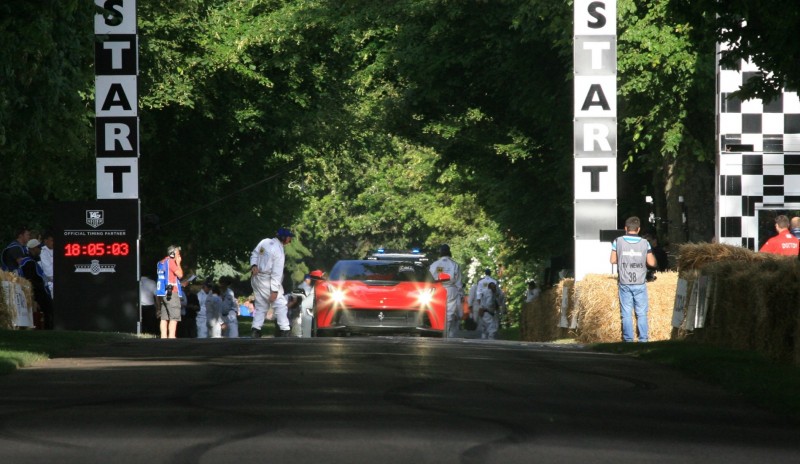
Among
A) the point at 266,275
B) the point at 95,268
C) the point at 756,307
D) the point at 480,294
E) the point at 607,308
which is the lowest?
the point at 480,294

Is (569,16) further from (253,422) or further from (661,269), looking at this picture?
(253,422)

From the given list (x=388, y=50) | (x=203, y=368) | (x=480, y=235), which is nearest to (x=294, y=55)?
(x=388, y=50)

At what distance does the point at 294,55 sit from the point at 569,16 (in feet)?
35.5

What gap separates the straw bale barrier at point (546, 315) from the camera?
94.5ft

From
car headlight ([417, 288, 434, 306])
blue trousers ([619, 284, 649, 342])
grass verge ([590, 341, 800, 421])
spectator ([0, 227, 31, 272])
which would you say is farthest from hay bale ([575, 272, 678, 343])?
spectator ([0, 227, 31, 272])

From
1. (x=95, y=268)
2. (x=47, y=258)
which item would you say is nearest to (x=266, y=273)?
(x=47, y=258)

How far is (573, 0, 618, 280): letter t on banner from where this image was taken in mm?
25750

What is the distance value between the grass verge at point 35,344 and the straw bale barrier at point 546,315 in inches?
364

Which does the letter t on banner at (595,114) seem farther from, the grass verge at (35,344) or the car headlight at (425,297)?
the grass verge at (35,344)

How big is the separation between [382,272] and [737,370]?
37.6 ft

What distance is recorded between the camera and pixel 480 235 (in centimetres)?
7744

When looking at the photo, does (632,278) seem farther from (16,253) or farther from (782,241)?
(16,253)

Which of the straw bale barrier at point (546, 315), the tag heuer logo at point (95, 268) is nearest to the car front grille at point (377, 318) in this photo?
the tag heuer logo at point (95, 268)

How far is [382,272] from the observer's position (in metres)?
24.8
